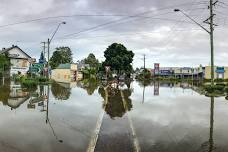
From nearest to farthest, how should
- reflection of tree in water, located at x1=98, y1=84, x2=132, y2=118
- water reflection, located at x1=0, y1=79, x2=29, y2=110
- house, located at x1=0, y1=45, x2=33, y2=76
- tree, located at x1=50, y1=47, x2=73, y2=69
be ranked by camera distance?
reflection of tree in water, located at x1=98, y1=84, x2=132, y2=118 < water reflection, located at x1=0, y1=79, x2=29, y2=110 < house, located at x1=0, y1=45, x2=33, y2=76 < tree, located at x1=50, y1=47, x2=73, y2=69

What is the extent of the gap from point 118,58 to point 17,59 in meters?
35.2

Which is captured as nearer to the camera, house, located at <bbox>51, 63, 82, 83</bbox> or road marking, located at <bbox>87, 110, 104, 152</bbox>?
road marking, located at <bbox>87, 110, 104, 152</bbox>

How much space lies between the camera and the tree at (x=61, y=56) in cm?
15888

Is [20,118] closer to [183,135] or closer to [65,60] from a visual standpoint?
[183,135]

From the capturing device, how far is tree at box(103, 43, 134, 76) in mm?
115387

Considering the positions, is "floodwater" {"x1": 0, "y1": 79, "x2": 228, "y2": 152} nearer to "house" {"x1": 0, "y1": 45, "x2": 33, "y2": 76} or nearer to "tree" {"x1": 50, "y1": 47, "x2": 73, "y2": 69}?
"house" {"x1": 0, "y1": 45, "x2": 33, "y2": 76}

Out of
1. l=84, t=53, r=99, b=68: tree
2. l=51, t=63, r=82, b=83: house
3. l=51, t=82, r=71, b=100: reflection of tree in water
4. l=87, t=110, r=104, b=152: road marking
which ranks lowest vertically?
l=87, t=110, r=104, b=152: road marking

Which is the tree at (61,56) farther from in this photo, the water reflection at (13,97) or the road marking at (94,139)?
the road marking at (94,139)

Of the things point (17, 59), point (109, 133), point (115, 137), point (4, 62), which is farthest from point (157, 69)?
point (115, 137)

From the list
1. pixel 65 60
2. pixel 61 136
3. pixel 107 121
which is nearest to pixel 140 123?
pixel 107 121

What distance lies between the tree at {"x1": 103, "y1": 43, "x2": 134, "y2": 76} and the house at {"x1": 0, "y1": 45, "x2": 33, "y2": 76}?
1200 inches

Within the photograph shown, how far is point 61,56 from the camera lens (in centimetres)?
16088

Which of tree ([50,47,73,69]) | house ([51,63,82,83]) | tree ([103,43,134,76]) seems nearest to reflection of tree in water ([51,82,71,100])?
house ([51,63,82,83])

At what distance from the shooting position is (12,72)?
9244cm
